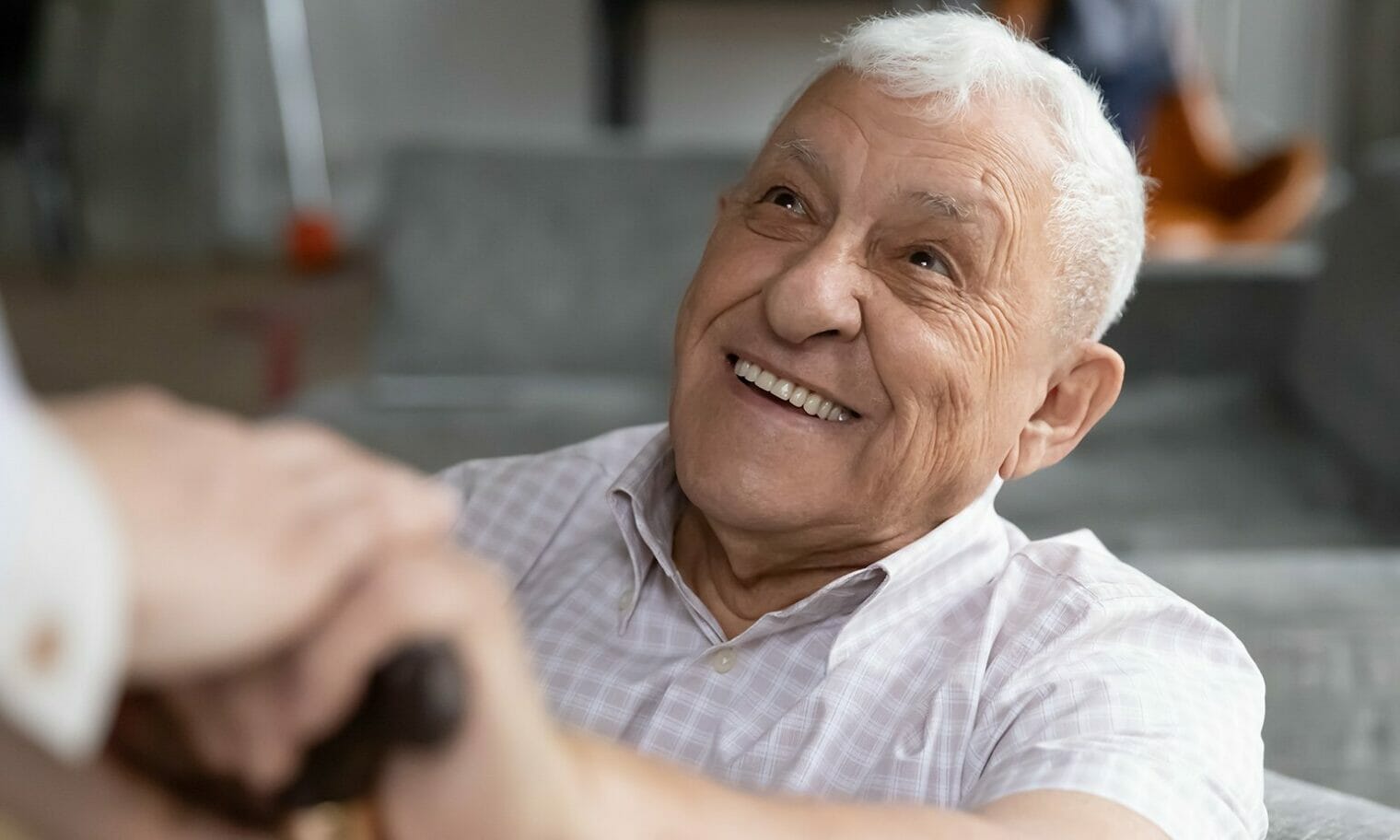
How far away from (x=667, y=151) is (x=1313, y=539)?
1596 mm

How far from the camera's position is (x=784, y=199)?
1401mm

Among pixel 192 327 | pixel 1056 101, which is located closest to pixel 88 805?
pixel 1056 101

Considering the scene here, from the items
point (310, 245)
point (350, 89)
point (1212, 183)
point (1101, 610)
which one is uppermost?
point (1101, 610)

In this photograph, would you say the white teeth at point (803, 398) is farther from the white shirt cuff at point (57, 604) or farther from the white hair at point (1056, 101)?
the white shirt cuff at point (57, 604)

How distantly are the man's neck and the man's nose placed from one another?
19 cm

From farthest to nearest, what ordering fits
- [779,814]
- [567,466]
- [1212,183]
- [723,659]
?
[1212,183] → [567,466] → [723,659] → [779,814]

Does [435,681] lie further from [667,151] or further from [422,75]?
[422,75]

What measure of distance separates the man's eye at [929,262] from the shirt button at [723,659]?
0.39 meters

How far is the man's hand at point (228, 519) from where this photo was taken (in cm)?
41

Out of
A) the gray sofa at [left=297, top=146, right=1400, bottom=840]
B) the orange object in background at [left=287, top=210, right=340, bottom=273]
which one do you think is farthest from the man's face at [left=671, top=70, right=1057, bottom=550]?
the orange object in background at [left=287, top=210, right=340, bottom=273]

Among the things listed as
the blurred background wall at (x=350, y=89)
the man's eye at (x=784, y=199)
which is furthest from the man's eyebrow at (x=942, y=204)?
the blurred background wall at (x=350, y=89)

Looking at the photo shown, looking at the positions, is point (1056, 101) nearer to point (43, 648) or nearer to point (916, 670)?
point (916, 670)

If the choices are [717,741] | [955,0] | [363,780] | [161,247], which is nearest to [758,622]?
[717,741]

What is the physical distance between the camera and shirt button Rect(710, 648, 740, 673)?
126cm
